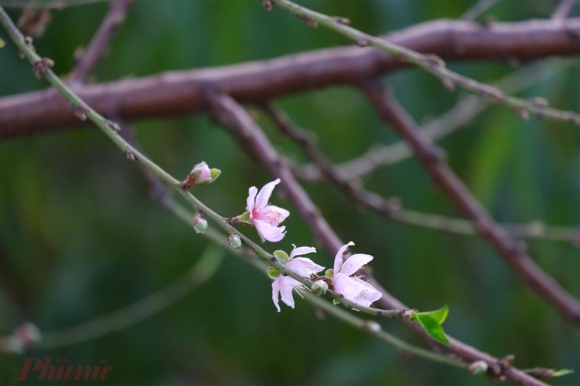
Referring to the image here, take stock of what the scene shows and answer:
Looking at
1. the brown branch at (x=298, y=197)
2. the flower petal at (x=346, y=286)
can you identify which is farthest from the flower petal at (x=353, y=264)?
the brown branch at (x=298, y=197)

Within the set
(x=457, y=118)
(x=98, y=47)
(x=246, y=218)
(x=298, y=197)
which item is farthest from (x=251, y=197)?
(x=457, y=118)

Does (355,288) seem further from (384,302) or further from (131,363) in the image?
(131,363)

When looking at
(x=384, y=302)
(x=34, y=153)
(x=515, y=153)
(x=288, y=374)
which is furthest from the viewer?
(x=288, y=374)

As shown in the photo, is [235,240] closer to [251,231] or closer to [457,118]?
[457,118]

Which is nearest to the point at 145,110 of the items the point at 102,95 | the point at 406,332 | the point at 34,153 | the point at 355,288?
the point at 102,95

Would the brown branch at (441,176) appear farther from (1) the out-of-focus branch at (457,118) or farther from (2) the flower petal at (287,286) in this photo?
(2) the flower petal at (287,286)

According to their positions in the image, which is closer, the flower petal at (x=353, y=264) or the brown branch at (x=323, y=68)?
the flower petal at (x=353, y=264)

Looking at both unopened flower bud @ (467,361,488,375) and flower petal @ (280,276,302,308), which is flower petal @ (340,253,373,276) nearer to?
flower petal @ (280,276,302,308)
